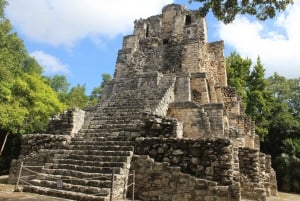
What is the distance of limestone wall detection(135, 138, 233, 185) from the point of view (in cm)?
655

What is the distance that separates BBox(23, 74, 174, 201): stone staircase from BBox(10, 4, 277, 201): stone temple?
0.08 ft

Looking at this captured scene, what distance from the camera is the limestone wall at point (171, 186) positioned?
6.22 meters

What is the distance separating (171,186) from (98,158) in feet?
7.21

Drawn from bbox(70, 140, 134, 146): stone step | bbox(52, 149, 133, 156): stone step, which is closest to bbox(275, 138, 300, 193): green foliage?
bbox(70, 140, 134, 146): stone step

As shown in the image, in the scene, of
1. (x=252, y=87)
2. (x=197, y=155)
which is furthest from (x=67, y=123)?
(x=252, y=87)

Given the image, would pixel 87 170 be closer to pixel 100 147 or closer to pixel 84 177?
pixel 84 177

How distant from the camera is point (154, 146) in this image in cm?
745

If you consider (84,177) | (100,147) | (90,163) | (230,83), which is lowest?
(84,177)

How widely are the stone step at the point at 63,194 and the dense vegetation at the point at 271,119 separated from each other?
1737 cm

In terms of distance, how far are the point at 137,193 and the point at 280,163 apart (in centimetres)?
1706

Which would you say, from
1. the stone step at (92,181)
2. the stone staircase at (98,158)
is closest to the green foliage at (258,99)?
the stone staircase at (98,158)

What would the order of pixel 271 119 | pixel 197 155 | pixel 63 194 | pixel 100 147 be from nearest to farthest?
pixel 63 194 → pixel 197 155 → pixel 100 147 → pixel 271 119

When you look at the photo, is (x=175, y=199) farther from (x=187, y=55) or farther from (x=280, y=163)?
(x=280, y=163)

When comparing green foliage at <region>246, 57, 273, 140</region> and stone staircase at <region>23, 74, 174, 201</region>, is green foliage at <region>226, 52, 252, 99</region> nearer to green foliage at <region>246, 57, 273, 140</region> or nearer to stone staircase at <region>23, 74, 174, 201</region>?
green foliage at <region>246, 57, 273, 140</region>
